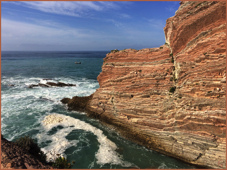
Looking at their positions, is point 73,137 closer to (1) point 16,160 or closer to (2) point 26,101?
(1) point 16,160

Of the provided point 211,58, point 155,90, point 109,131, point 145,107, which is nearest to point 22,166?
point 109,131

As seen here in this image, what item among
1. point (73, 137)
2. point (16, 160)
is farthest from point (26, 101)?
point (16, 160)

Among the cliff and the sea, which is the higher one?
the cliff

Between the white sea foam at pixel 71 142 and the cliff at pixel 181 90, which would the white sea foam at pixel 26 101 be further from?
the cliff at pixel 181 90

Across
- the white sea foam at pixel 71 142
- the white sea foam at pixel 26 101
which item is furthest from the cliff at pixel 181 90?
the white sea foam at pixel 26 101

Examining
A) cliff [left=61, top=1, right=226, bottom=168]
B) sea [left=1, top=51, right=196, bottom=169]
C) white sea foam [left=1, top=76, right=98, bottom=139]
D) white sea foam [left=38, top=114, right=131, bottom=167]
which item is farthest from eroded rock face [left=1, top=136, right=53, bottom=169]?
cliff [left=61, top=1, right=226, bottom=168]

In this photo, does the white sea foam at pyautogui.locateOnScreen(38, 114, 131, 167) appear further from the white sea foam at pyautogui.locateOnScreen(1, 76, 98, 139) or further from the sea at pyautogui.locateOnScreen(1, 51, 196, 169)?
the white sea foam at pyautogui.locateOnScreen(1, 76, 98, 139)
